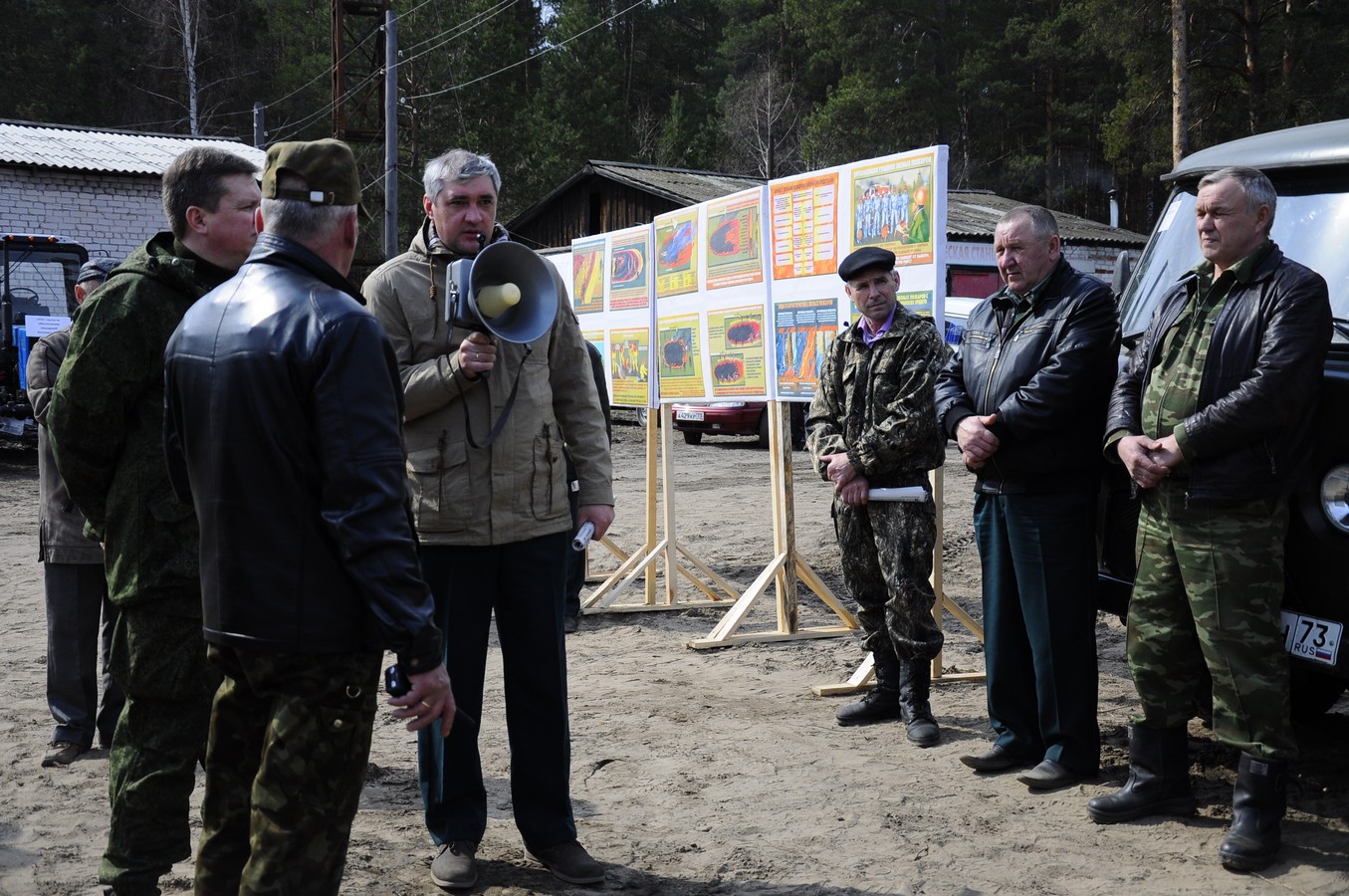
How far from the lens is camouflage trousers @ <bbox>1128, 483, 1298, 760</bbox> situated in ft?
12.2

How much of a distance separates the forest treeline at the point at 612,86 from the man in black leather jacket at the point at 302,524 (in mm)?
30860

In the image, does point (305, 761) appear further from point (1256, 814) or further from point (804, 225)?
point (804, 225)

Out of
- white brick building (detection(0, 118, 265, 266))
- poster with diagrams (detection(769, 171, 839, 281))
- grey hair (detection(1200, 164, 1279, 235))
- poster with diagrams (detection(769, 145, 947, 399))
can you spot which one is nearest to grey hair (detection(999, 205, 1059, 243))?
grey hair (detection(1200, 164, 1279, 235))

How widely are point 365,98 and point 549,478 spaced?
26120mm

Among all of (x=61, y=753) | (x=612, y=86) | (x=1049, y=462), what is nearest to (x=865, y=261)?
(x=1049, y=462)

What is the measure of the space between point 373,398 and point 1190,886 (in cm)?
284

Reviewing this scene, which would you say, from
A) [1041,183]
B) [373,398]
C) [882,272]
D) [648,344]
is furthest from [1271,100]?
[373,398]

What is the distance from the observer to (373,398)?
2449 millimetres

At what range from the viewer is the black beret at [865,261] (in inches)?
203

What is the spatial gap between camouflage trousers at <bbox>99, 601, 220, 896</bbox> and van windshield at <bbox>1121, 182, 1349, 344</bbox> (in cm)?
375

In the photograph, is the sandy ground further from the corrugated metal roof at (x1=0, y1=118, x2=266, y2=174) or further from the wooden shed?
the wooden shed

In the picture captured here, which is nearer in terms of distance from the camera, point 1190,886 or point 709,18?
point 1190,886

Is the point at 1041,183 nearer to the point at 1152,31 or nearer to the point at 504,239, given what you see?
the point at 1152,31

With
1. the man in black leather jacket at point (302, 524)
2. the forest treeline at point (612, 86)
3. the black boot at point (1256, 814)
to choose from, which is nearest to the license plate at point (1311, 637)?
the black boot at point (1256, 814)
